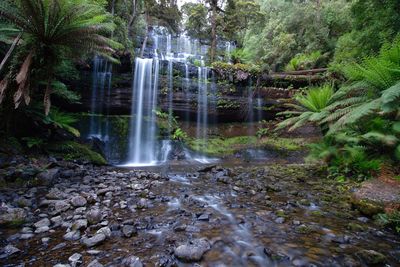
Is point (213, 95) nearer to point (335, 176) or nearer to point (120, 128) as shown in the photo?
point (120, 128)

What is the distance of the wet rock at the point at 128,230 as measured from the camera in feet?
9.60

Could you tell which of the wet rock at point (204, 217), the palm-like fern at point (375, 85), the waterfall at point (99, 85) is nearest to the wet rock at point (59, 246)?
the wet rock at point (204, 217)

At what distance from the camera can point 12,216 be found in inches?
121

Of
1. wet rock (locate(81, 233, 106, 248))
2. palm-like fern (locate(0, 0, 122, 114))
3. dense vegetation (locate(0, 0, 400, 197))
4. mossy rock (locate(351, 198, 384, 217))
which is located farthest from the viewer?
dense vegetation (locate(0, 0, 400, 197))

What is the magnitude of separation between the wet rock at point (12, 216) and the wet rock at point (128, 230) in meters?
1.19

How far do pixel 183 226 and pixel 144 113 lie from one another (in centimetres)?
806

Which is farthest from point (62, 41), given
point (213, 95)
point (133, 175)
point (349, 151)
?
point (213, 95)

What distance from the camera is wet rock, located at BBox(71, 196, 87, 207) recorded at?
367cm

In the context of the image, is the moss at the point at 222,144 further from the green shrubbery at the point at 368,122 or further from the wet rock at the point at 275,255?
the wet rock at the point at 275,255

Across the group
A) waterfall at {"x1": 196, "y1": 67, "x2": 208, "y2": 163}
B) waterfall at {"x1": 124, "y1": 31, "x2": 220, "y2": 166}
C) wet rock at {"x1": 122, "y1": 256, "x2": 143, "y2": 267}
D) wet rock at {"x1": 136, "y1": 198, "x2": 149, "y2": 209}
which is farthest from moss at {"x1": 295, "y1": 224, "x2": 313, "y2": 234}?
waterfall at {"x1": 196, "y1": 67, "x2": 208, "y2": 163}

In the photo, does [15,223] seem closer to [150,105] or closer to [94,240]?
[94,240]

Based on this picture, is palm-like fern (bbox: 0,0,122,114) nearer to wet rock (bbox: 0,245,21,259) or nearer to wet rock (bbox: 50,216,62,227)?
A: wet rock (bbox: 50,216,62,227)

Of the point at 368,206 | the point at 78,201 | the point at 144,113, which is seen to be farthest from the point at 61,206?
the point at 144,113

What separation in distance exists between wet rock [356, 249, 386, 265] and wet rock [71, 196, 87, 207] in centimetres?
338
